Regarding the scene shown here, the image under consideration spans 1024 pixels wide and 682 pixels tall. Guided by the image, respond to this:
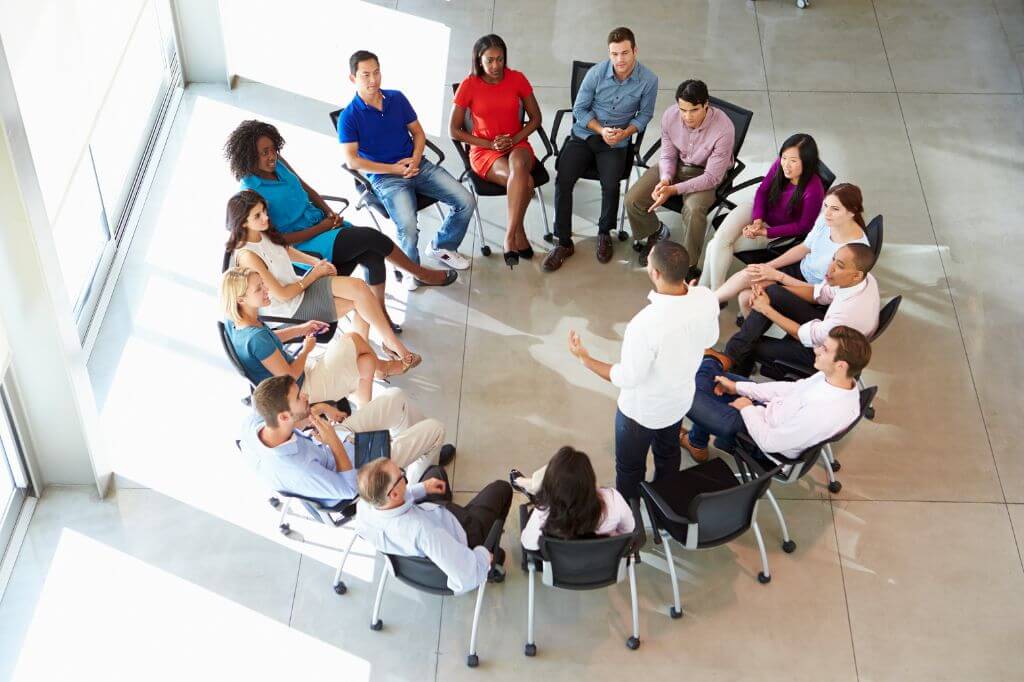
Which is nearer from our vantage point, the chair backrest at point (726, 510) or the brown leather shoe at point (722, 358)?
the chair backrest at point (726, 510)

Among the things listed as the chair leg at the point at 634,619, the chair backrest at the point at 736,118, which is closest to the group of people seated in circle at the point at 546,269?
the chair backrest at the point at 736,118

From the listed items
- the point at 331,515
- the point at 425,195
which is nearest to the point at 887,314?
the point at 425,195

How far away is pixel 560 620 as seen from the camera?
514 centimetres

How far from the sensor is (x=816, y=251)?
5.90 meters

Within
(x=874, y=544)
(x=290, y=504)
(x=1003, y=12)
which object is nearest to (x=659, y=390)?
(x=874, y=544)

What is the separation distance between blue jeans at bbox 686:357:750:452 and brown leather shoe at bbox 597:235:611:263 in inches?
59.0

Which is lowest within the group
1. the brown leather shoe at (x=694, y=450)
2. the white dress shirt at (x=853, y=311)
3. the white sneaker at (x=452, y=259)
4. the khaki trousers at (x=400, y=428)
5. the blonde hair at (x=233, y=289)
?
the khaki trousers at (x=400, y=428)

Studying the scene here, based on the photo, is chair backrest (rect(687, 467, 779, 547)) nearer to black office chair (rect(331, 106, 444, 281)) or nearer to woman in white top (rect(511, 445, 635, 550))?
woman in white top (rect(511, 445, 635, 550))

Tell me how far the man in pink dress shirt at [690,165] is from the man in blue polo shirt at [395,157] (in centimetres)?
111

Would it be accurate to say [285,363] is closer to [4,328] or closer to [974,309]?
[4,328]

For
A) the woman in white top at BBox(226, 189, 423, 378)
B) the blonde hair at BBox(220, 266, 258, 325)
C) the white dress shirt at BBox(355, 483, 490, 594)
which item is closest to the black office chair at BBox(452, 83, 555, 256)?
the woman in white top at BBox(226, 189, 423, 378)

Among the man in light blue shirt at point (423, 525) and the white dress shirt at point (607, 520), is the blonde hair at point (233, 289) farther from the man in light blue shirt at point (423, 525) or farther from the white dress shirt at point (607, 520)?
the white dress shirt at point (607, 520)

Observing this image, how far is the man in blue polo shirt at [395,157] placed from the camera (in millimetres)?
6359

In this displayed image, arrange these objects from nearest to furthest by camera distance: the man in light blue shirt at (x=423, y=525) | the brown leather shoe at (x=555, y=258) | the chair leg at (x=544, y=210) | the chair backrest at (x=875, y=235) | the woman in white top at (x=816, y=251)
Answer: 1. the man in light blue shirt at (x=423, y=525)
2. the woman in white top at (x=816, y=251)
3. the chair backrest at (x=875, y=235)
4. the brown leather shoe at (x=555, y=258)
5. the chair leg at (x=544, y=210)
